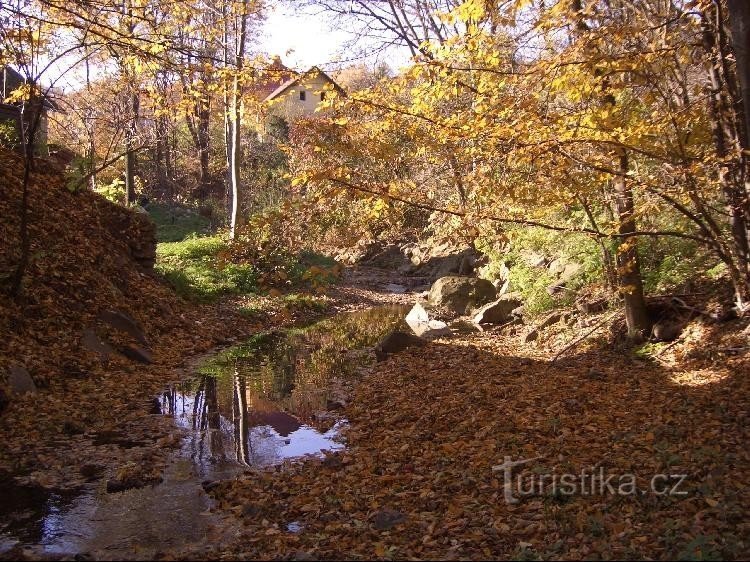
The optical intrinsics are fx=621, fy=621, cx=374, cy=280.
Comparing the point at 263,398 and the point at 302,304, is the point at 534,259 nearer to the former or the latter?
the point at 302,304

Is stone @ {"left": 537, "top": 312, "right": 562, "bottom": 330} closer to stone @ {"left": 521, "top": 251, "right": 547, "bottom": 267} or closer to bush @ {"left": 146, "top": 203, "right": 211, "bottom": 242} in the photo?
stone @ {"left": 521, "top": 251, "right": 547, "bottom": 267}

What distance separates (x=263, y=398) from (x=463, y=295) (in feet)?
28.8

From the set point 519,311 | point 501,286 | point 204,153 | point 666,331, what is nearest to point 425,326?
point 519,311

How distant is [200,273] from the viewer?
1705 cm

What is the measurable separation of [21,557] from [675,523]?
4524 mm

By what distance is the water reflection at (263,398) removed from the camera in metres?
7.24

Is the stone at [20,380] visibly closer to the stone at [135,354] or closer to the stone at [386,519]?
the stone at [135,354]

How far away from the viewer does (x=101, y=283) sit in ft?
38.4

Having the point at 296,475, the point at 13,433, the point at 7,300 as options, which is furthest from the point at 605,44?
the point at 7,300

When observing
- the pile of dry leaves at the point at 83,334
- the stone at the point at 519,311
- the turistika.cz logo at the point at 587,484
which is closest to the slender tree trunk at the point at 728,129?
the turistika.cz logo at the point at 587,484

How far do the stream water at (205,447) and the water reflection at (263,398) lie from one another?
0.05ft

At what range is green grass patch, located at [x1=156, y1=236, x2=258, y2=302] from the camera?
15.8 meters

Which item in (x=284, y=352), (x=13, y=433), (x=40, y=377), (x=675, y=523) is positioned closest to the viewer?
(x=675, y=523)

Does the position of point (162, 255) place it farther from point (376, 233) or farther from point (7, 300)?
point (376, 233)
